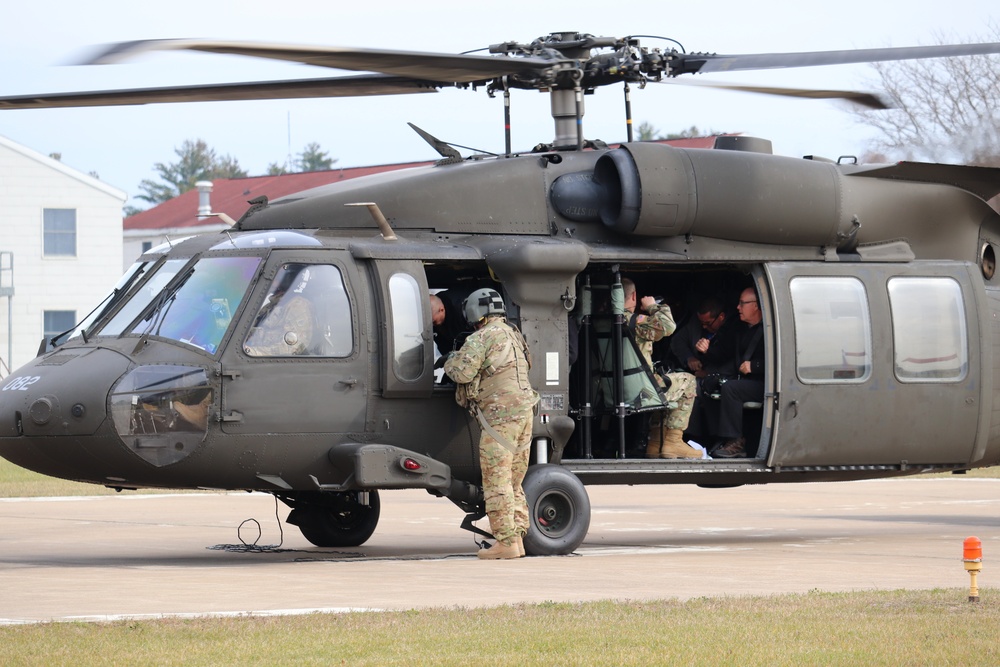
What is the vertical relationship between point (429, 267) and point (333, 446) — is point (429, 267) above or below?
above

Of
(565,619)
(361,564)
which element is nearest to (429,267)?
(361,564)

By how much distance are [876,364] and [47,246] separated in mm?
34532

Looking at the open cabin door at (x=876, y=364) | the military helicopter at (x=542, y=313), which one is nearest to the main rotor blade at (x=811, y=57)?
the military helicopter at (x=542, y=313)

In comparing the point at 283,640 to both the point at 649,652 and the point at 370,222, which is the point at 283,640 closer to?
the point at 649,652

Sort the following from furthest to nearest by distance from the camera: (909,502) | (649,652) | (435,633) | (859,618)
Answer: (909,502) → (859,618) → (435,633) → (649,652)

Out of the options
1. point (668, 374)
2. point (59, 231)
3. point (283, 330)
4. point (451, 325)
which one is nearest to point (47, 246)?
point (59, 231)

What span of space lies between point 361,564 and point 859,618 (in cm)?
428

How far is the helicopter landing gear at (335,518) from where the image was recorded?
1316cm

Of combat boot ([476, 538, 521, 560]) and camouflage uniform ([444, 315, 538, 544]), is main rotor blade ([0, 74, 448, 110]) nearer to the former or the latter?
camouflage uniform ([444, 315, 538, 544])

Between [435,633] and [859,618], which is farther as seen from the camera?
[859,618]

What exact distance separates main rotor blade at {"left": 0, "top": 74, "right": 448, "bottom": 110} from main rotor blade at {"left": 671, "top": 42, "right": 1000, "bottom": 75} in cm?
198

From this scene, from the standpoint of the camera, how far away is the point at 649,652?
23.4ft

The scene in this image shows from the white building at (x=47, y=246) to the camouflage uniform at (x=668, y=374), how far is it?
3279 centimetres

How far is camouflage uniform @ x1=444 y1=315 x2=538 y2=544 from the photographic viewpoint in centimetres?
1137
